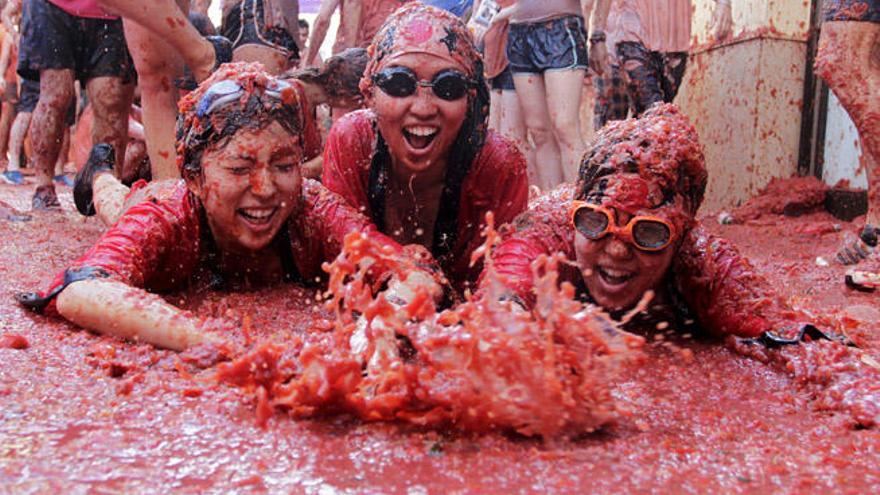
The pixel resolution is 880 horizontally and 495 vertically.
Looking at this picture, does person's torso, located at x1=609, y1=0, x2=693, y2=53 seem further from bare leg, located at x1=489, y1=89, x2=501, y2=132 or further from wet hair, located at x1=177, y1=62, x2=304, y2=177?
wet hair, located at x1=177, y1=62, x2=304, y2=177

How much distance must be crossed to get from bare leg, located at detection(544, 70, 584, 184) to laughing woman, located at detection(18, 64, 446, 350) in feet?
8.04

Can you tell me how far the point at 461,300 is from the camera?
3.45 m

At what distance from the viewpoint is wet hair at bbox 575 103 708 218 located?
9.11ft

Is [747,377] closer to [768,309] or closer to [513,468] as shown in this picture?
[768,309]

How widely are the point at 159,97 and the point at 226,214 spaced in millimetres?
1709

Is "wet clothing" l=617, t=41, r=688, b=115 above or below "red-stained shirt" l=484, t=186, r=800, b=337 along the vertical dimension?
above

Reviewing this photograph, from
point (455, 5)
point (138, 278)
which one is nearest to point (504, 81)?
point (455, 5)

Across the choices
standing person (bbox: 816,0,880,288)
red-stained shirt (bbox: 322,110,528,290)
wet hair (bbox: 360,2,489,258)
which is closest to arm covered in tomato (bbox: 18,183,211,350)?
red-stained shirt (bbox: 322,110,528,290)

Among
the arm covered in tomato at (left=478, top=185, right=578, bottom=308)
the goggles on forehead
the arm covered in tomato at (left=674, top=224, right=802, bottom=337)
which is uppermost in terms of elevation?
the goggles on forehead

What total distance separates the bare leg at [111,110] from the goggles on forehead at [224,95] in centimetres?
249

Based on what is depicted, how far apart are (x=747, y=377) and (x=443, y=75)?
1.63 m

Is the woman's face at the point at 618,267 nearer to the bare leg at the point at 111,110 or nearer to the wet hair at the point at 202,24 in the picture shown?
the bare leg at the point at 111,110

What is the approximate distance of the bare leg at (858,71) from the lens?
14.1 feet

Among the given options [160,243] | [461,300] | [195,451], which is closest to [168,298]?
[160,243]
